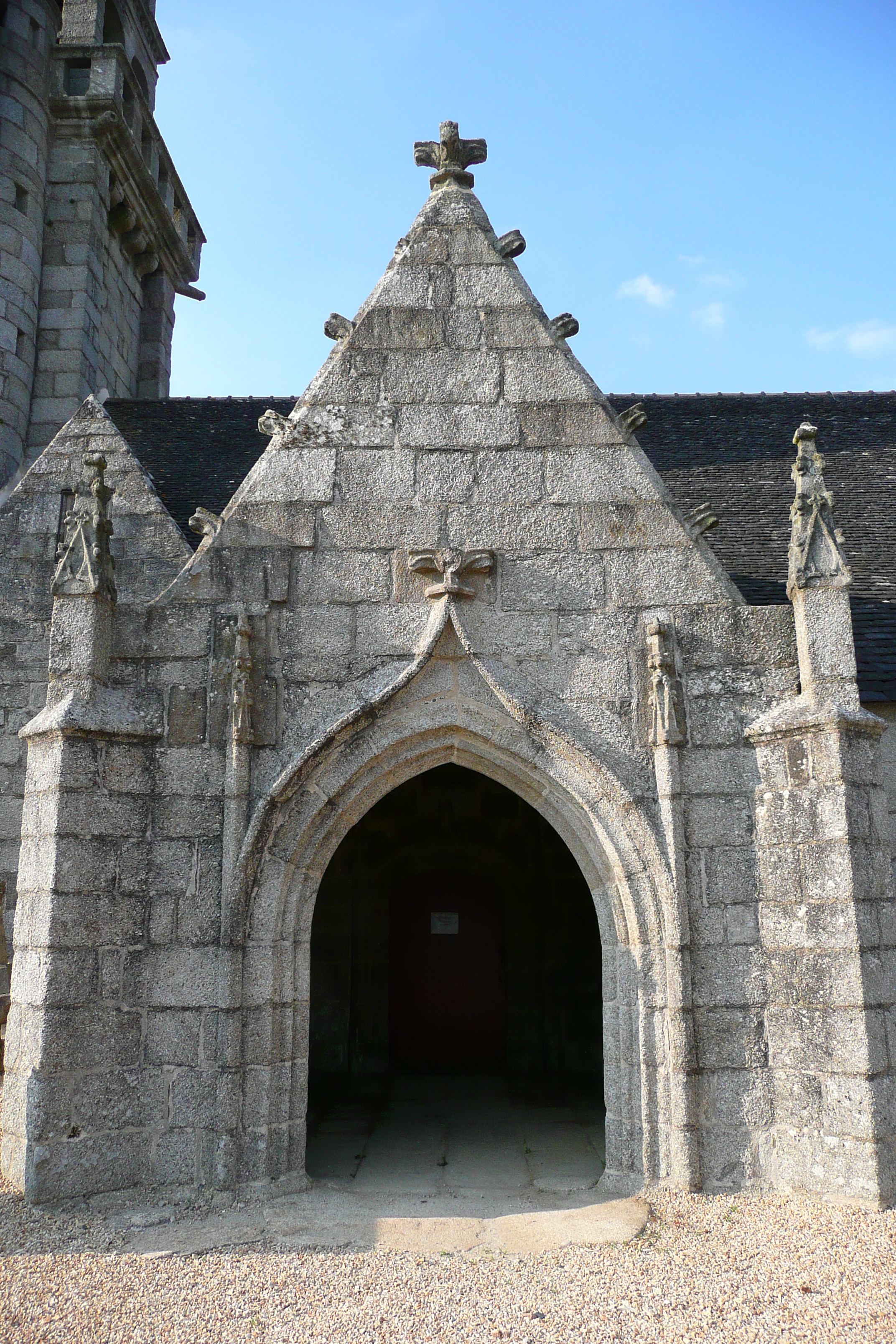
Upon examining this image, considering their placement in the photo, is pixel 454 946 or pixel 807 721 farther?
pixel 454 946

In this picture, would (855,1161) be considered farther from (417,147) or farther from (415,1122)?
(417,147)

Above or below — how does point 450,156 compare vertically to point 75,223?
below

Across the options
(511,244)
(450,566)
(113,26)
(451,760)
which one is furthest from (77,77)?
(451,760)

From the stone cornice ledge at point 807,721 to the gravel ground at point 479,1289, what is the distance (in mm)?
1995

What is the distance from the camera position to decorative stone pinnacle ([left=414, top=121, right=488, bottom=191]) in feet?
18.0

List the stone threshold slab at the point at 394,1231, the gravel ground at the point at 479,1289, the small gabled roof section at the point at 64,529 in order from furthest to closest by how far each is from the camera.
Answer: the small gabled roof section at the point at 64,529 < the stone threshold slab at the point at 394,1231 < the gravel ground at the point at 479,1289

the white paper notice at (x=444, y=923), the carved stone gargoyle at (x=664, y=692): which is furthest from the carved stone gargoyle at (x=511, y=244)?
the white paper notice at (x=444, y=923)

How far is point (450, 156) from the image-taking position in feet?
18.0

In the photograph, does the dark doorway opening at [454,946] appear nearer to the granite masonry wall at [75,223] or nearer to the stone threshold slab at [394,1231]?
the stone threshold slab at [394,1231]

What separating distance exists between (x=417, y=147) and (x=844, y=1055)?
5191 mm

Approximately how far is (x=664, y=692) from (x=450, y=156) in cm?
332

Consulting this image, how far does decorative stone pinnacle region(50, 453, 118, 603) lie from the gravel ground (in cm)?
271

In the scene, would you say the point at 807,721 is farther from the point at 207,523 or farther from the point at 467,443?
the point at 207,523

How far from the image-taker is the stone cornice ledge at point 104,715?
4402 millimetres
